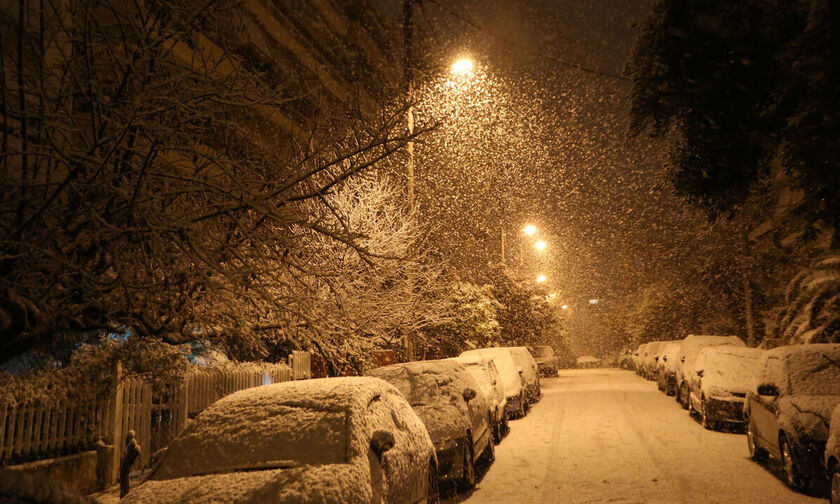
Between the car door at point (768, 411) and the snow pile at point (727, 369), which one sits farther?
the snow pile at point (727, 369)

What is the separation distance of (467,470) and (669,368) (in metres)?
19.1

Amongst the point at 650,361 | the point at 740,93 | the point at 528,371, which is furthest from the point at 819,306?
the point at 650,361

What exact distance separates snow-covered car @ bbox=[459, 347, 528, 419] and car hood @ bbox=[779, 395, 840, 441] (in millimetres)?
8409

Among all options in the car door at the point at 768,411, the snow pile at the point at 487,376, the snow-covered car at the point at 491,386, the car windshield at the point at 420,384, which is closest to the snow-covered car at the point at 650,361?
the snow pile at the point at 487,376

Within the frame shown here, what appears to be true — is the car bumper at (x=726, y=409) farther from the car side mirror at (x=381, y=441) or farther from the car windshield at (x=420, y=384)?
the car side mirror at (x=381, y=441)

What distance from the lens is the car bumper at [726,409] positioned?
1502 centimetres

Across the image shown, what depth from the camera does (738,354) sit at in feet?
54.4

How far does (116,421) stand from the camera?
10539 mm

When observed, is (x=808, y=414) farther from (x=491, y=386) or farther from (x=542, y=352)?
(x=542, y=352)

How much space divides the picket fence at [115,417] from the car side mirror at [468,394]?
5100mm

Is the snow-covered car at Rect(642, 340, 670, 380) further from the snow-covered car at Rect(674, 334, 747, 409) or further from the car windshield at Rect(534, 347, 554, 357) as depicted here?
the snow-covered car at Rect(674, 334, 747, 409)

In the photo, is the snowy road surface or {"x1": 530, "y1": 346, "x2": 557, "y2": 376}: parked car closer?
the snowy road surface

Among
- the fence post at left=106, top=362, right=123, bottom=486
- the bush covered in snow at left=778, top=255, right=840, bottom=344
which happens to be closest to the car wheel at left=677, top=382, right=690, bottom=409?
the bush covered in snow at left=778, top=255, right=840, bottom=344

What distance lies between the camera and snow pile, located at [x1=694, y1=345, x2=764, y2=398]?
1538 centimetres
